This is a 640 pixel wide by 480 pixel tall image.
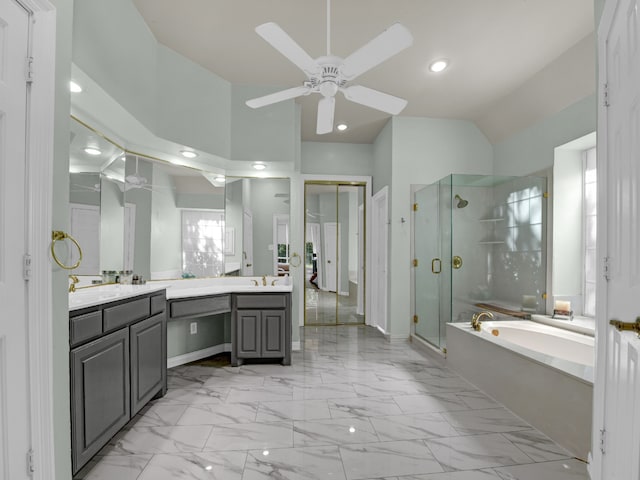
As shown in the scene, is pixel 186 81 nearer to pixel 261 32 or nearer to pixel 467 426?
pixel 261 32

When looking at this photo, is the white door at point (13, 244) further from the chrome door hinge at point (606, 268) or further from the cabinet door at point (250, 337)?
the chrome door hinge at point (606, 268)

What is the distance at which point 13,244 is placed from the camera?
1193 mm

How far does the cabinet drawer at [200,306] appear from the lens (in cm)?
289

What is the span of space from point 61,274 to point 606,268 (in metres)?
2.36

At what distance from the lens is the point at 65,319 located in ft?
4.74

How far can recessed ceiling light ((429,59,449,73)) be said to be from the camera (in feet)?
10.1

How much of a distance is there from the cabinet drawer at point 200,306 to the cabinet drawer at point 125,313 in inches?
22.7

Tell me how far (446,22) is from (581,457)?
2987 mm

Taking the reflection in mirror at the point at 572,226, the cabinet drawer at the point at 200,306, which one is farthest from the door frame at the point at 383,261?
the cabinet drawer at the point at 200,306

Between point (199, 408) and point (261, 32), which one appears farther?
point (199, 408)

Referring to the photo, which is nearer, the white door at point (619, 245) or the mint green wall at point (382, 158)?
the white door at point (619, 245)

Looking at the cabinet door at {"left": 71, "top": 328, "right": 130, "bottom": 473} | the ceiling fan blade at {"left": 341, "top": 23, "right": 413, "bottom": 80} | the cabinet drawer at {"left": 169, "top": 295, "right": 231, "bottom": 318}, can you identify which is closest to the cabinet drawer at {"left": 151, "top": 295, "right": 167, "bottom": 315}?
the cabinet drawer at {"left": 169, "top": 295, "right": 231, "bottom": 318}

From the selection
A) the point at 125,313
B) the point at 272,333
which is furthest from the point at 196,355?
the point at 125,313

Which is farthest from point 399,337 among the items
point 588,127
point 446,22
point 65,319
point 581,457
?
point 65,319
